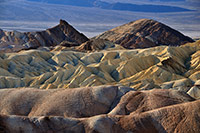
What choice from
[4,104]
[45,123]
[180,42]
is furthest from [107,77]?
[180,42]

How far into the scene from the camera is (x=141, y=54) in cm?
4603

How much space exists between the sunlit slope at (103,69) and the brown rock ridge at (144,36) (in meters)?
30.6

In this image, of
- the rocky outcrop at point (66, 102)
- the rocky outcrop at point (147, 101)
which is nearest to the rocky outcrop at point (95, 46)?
the rocky outcrop at point (66, 102)

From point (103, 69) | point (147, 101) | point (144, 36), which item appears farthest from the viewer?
point (144, 36)

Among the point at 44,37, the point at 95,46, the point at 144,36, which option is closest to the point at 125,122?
the point at 95,46

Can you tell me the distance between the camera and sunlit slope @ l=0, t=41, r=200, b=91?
34.7m

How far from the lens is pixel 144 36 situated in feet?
275

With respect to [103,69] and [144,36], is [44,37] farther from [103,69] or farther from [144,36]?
[103,69]

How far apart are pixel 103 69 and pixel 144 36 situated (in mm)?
46272

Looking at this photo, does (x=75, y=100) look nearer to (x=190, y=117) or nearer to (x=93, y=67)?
(x=190, y=117)

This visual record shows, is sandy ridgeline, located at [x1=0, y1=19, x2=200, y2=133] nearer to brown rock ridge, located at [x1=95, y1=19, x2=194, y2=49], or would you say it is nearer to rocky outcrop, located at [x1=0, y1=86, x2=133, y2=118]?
rocky outcrop, located at [x1=0, y1=86, x2=133, y2=118]

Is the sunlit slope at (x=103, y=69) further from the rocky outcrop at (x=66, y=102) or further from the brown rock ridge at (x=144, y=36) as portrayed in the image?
the brown rock ridge at (x=144, y=36)

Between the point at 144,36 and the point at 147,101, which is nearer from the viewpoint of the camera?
the point at 147,101

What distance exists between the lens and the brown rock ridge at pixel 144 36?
264 feet
